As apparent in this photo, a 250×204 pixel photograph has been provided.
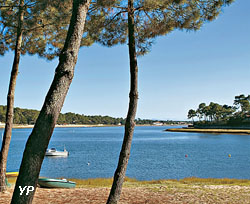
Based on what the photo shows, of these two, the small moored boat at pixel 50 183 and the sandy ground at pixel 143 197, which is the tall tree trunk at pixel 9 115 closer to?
the sandy ground at pixel 143 197

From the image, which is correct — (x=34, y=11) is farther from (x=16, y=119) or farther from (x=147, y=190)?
(x=16, y=119)

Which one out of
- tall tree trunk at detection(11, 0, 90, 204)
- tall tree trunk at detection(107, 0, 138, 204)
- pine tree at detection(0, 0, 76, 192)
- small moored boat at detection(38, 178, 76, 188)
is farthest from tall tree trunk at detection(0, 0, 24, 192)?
tall tree trunk at detection(11, 0, 90, 204)

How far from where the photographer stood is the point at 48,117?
3031 millimetres

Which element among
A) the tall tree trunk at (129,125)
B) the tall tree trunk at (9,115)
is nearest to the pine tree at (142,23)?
the tall tree trunk at (129,125)

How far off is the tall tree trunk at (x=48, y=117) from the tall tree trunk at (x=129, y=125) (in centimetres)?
290

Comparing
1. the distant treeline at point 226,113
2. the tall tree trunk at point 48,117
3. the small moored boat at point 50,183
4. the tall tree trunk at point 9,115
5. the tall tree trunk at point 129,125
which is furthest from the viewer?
the distant treeline at point 226,113

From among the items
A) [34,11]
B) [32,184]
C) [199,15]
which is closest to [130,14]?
[199,15]

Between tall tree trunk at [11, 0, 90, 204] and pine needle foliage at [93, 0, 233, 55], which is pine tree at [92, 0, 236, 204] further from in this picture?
tall tree trunk at [11, 0, 90, 204]

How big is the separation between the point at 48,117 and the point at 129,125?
10.5 feet

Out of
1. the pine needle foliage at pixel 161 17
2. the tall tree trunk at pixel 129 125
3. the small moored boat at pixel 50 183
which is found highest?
the pine needle foliage at pixel 161 17

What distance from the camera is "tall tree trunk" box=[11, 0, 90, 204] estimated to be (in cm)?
290

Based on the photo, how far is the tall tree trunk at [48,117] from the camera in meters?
2.90

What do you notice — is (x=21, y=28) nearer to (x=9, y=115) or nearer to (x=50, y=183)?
(x=9, y=115)

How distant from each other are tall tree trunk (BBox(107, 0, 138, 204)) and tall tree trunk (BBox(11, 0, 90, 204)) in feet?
9.51
